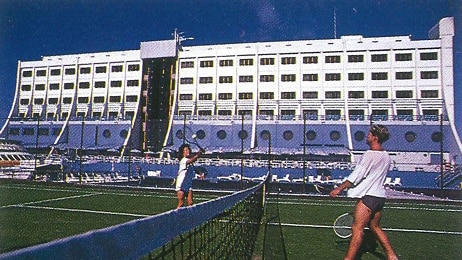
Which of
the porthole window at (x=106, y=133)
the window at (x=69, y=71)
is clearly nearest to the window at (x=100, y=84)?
the window at (x=69, y=71)

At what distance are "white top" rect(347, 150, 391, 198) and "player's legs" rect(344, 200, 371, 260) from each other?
87 millimetres

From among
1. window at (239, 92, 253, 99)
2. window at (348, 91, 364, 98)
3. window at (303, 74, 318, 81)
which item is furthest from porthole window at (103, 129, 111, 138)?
window at (348, 91, 364, 98)

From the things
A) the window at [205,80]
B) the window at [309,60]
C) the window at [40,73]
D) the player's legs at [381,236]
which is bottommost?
the player's legs at [381,236]

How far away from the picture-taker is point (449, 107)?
57.9 ft

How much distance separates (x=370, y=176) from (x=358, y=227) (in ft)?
1.05

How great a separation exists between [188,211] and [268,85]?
1962 centimetres

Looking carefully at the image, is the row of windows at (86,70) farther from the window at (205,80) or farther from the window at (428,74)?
the window at (428,74)

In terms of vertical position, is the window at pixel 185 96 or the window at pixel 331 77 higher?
the window at pixel 331 77

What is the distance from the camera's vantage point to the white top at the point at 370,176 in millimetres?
2482

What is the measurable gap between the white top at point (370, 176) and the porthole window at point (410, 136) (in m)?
16.0

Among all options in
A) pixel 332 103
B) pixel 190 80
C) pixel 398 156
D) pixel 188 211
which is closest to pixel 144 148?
pixel 190 80

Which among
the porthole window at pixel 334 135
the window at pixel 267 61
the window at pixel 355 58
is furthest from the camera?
the window at pixel 267 61

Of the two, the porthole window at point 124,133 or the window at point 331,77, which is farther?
the porthole window at point 124,133

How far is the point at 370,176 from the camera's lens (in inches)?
99.0
